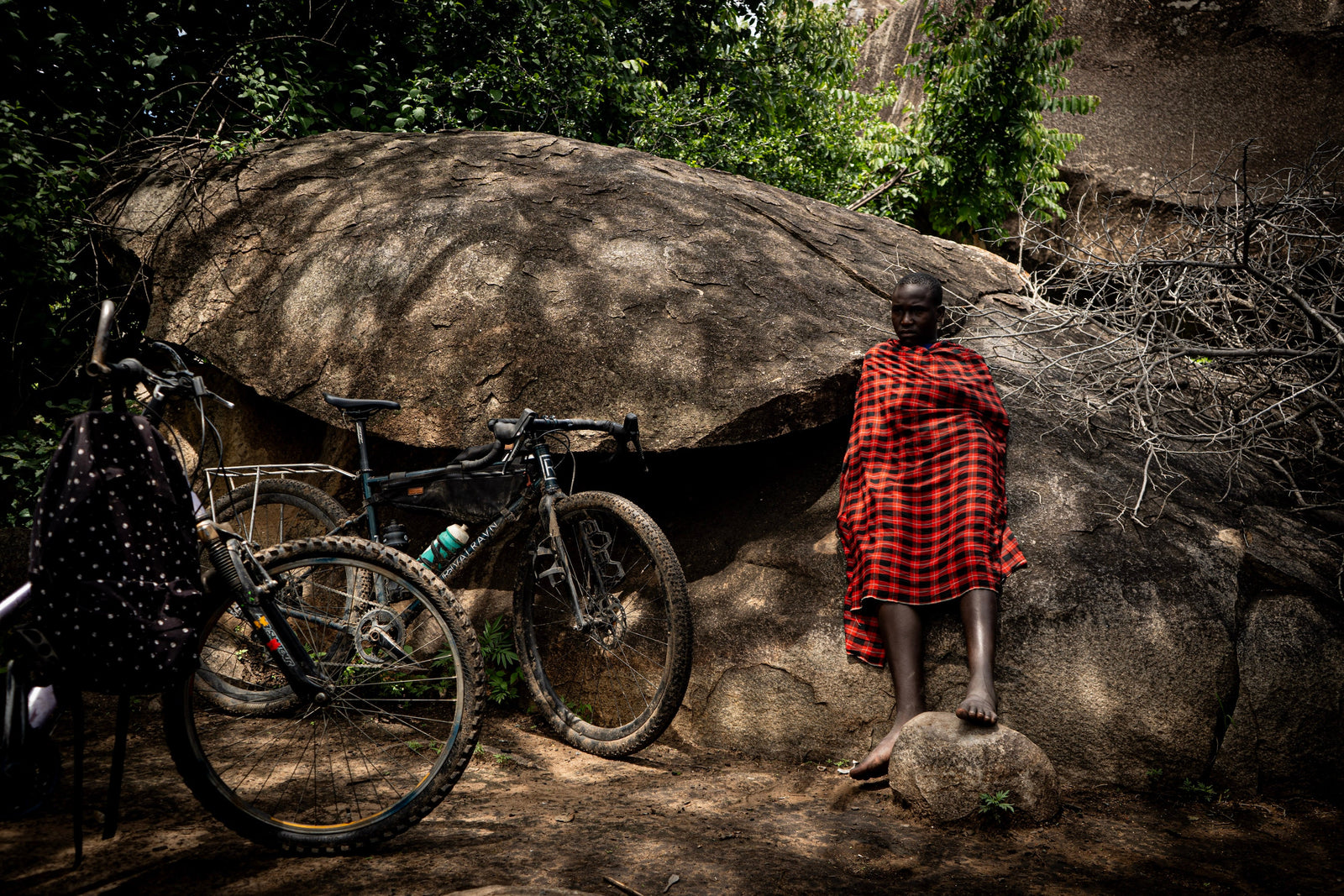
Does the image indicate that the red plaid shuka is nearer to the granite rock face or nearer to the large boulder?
the large boulder

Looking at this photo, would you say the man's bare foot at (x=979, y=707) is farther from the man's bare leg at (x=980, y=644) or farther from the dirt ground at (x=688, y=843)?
the dirt ground at (x=688, y=843)

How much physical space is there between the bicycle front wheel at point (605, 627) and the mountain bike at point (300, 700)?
569 millimetres

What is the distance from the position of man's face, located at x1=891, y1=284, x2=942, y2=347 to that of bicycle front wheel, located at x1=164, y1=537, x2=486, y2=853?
2187mm

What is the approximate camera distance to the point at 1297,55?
9039mm

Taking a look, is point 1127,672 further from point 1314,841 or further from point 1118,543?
point 1314,841

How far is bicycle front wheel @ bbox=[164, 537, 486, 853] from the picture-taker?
2.14 m

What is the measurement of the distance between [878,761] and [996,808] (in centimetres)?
40

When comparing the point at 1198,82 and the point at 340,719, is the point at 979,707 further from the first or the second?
the point at 1198,82

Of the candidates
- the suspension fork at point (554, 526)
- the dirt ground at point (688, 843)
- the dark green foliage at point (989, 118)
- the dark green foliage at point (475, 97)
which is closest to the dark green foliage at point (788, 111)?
the dark green foliage at point (475, 97)

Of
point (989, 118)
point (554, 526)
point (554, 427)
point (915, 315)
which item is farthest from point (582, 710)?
point (989, 118)

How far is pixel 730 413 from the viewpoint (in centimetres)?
329

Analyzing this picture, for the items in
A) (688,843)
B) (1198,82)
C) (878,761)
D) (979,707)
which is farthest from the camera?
(1198,82)

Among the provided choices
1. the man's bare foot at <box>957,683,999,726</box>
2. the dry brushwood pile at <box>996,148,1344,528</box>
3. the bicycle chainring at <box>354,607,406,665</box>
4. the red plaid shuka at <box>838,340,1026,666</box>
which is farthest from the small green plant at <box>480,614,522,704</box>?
the dry brushwood pile at <box>996,148,1344,528</box>

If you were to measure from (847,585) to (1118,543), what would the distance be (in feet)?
3.38
